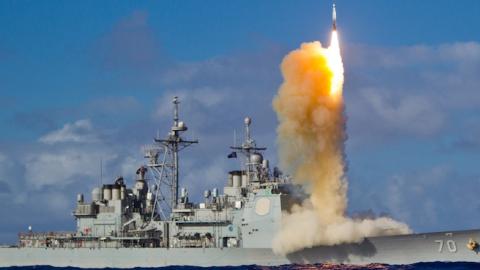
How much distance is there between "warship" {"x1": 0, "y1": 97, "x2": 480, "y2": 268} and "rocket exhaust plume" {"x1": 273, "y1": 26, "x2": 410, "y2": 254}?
1.27 m

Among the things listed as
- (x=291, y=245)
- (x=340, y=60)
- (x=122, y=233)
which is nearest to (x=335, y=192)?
(x=291, y=245)

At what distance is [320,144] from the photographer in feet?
138

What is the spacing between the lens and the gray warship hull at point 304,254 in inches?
1630

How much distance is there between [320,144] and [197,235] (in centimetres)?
1002

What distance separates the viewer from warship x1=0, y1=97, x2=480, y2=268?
4200cm

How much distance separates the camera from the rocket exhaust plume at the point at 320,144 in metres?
41.8

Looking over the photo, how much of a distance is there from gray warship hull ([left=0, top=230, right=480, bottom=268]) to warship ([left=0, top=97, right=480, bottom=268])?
0.05 metres

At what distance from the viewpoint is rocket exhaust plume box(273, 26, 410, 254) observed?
41.8 metres

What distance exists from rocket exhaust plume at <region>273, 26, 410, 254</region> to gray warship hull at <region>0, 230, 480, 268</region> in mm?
981

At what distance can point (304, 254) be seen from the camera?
4338 centimetres

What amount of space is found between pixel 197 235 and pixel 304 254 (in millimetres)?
7166

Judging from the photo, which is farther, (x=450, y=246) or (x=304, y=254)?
(x=304, y=254)

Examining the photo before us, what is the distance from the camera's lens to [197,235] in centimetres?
4778

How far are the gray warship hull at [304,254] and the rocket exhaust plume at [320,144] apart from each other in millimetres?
981
